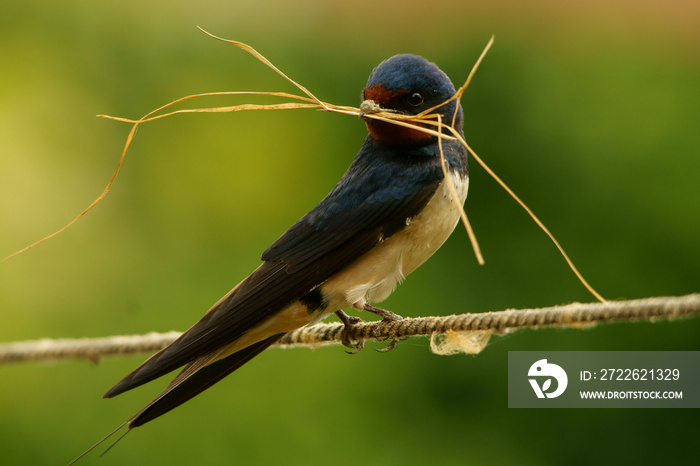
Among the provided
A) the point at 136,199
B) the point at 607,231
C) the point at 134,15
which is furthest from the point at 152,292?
the point at 607,231

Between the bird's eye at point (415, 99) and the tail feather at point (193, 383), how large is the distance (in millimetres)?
540

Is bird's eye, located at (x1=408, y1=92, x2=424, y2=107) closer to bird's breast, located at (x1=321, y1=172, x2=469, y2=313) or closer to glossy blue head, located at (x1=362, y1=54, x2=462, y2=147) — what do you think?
glossy blue head, located at (x1=362, y1=54, x2=462, y2=147)

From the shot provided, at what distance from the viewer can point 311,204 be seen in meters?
3.06

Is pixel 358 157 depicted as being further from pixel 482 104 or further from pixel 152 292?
pixel 152 292

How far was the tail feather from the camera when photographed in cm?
152

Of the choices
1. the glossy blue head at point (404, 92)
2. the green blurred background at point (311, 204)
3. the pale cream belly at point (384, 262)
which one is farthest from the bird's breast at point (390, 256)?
the green blurred background at point (311, 204)

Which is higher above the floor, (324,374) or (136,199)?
(136,199)

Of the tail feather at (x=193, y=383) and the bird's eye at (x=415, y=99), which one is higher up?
the bird's eye at (x=415, y=99)

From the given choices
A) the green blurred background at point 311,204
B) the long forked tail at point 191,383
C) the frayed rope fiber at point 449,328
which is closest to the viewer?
the frayed rope fiber at point 449,328

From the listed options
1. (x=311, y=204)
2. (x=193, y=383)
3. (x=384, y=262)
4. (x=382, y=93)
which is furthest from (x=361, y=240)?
(x=311, y=204)

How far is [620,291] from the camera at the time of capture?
8.52 ft

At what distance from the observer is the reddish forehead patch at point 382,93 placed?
1.60 metres

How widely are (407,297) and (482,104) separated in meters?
0.69

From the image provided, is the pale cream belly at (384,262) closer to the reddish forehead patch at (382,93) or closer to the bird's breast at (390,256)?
the bird's breast at (390,256)
